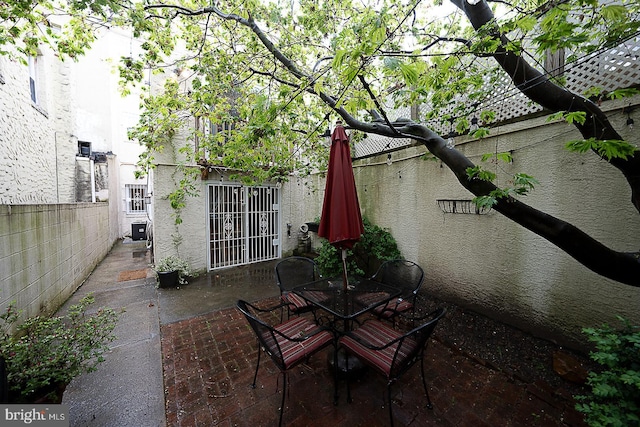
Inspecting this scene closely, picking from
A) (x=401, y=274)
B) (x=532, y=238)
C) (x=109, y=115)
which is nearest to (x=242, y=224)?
(x=401, y=274)

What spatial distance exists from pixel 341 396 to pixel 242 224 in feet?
18.5

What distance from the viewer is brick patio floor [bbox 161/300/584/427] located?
2162mm

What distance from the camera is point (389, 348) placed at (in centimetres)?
237

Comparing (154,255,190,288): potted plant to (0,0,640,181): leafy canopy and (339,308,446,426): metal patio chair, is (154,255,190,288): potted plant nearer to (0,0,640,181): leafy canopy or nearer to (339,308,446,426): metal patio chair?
(0,0,640,181): leafy canopy

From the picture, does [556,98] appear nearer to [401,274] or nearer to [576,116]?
[576,116]

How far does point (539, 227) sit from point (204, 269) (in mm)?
6935

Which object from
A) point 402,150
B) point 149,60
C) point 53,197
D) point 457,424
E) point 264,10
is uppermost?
point 264,10

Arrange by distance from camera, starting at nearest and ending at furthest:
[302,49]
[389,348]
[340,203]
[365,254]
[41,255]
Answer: [389,348], [340,203], [41,255], [302,49], [365,254]

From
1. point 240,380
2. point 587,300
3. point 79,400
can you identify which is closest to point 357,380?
point 240,380

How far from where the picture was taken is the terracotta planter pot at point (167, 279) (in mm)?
5273

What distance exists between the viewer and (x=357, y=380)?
8.70ft

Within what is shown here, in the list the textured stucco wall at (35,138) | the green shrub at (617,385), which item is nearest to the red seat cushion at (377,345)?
the green shrub at (617,385)

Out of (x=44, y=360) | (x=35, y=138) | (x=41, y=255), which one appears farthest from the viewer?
(x=35, y=138)

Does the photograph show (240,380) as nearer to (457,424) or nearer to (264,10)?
(457,424)
